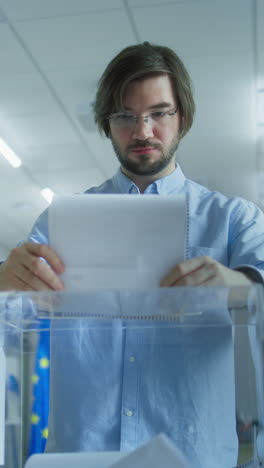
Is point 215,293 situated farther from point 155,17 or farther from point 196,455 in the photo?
point 155,17

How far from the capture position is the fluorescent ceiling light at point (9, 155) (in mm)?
4551

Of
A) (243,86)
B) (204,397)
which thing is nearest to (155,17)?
(243,86)

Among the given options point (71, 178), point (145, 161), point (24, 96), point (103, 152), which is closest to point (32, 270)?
point (145, 161)

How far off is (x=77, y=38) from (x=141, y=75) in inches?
81.9

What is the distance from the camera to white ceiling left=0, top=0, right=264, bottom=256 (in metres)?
2.99

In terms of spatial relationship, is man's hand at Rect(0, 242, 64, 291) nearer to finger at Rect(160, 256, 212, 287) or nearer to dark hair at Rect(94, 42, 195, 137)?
finger at Rect(160, 256, 212, 287)

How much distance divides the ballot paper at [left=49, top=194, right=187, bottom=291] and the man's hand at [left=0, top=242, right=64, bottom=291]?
0.02 m

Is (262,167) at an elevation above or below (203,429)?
above

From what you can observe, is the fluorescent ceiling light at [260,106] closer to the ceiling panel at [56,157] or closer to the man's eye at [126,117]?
the ceiling panel at [56,157]

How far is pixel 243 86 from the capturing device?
3752mm

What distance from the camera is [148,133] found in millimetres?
1180

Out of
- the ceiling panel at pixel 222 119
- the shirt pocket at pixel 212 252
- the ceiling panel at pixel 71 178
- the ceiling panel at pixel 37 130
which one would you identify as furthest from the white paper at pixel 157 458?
the ceiling panel at pixel 71 178

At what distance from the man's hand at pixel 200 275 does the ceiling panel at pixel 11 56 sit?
2744 mm

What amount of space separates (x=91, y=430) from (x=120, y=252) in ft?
0.68
